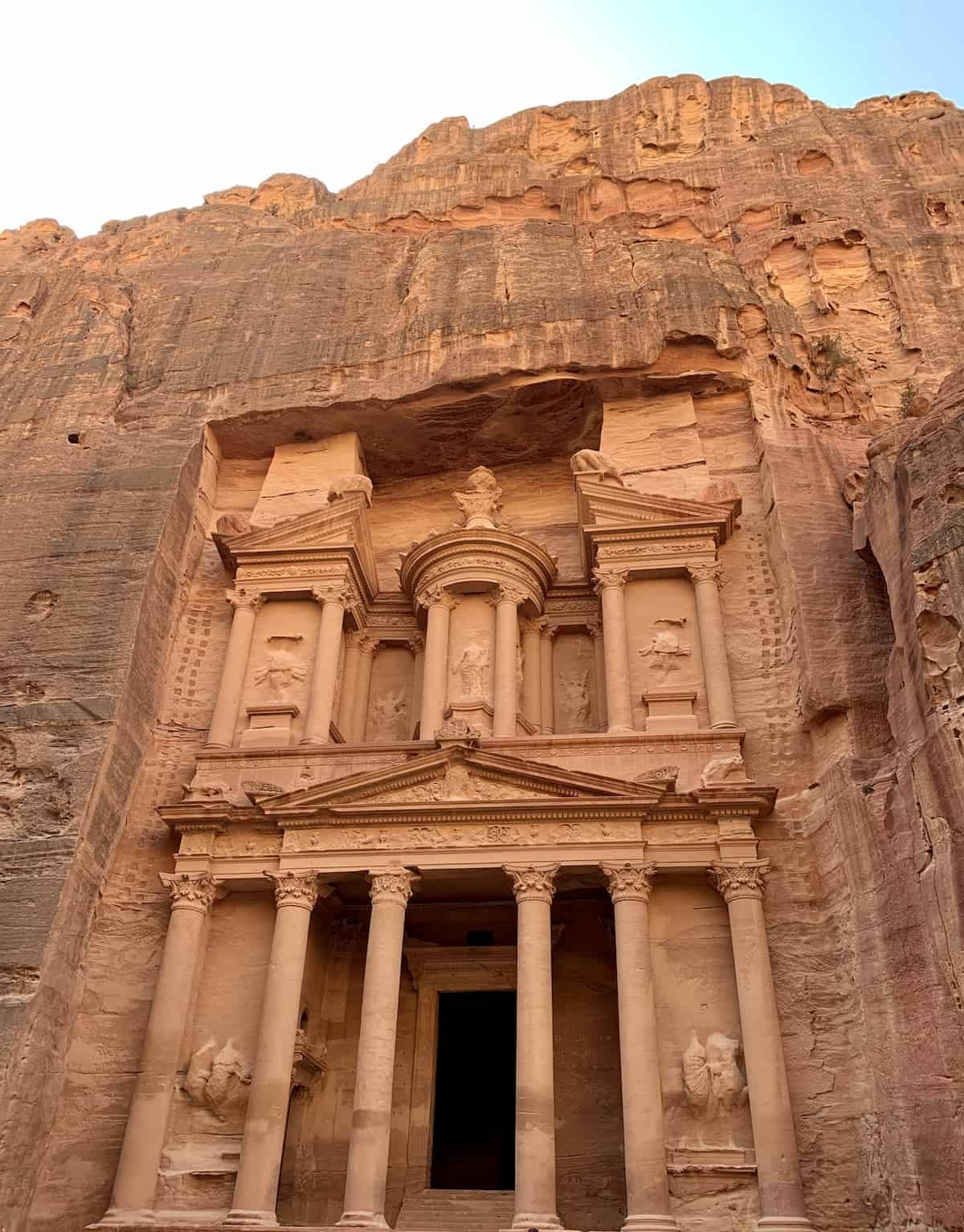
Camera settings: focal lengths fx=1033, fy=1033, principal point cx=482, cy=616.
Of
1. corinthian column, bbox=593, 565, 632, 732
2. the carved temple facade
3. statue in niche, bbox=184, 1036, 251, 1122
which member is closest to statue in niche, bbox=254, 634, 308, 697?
the carved temple facade

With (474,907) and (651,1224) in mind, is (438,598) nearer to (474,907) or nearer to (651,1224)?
(474,907)

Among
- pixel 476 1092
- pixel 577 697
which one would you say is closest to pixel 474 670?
pixel 577 697

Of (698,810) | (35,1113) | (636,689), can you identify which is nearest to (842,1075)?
(698,810)

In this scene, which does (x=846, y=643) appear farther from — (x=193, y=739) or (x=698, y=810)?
(x=193, y=739)

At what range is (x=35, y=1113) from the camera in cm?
1124

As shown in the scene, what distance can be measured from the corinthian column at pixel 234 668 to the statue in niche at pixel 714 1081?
7440mm

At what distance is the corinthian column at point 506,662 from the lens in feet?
48.8

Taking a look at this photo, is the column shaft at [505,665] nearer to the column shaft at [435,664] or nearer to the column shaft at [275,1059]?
the column shaft at [435,664]

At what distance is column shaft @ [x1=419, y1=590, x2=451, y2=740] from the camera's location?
1498cm

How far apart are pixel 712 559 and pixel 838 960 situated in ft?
20.3

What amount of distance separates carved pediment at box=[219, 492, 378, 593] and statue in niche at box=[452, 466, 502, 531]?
182 cm

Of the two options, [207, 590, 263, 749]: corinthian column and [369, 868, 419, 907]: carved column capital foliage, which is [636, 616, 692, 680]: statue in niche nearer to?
[369, 868, 419, 907]: carved column capital foliage

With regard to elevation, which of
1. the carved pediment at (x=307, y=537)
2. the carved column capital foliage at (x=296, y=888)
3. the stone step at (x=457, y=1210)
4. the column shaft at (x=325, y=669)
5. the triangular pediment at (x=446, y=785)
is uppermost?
the carved pediment at (x=307, y=537)

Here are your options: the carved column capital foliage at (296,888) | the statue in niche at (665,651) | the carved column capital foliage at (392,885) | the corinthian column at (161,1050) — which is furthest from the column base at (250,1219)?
the statue in niche at (665,651)
